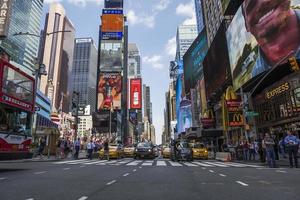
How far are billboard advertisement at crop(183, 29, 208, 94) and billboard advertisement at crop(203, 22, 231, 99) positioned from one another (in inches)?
709

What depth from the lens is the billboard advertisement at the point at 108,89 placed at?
122562 mm

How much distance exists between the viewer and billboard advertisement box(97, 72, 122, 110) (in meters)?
123

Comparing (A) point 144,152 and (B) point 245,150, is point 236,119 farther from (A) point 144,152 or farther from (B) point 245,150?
(A) point 144,152

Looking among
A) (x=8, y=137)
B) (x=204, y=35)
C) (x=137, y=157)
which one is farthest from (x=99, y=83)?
(x=8, y=137)

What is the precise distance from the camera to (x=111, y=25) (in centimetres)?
13750

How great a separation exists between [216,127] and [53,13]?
523 ft

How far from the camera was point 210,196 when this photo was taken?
6.98 m

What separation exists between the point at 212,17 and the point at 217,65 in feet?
77.3

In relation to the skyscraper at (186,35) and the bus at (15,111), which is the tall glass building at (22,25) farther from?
the skyscraper at (186,35)

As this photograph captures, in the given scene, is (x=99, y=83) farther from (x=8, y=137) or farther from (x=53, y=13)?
(x=8, y=137)

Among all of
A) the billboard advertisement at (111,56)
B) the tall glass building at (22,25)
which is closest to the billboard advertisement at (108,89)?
the billboard advertisement at (111,56)

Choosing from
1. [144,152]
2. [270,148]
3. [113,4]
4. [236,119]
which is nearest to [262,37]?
[236,119]

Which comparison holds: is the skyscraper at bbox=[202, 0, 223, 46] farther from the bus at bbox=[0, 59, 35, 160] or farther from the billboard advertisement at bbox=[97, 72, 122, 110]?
the bus at bbox=[0, 59, 35, 160]

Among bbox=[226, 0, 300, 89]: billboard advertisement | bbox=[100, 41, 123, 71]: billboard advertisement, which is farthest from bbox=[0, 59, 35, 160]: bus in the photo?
bbox=[100, 41, 123, 71]: billboard advertisement
